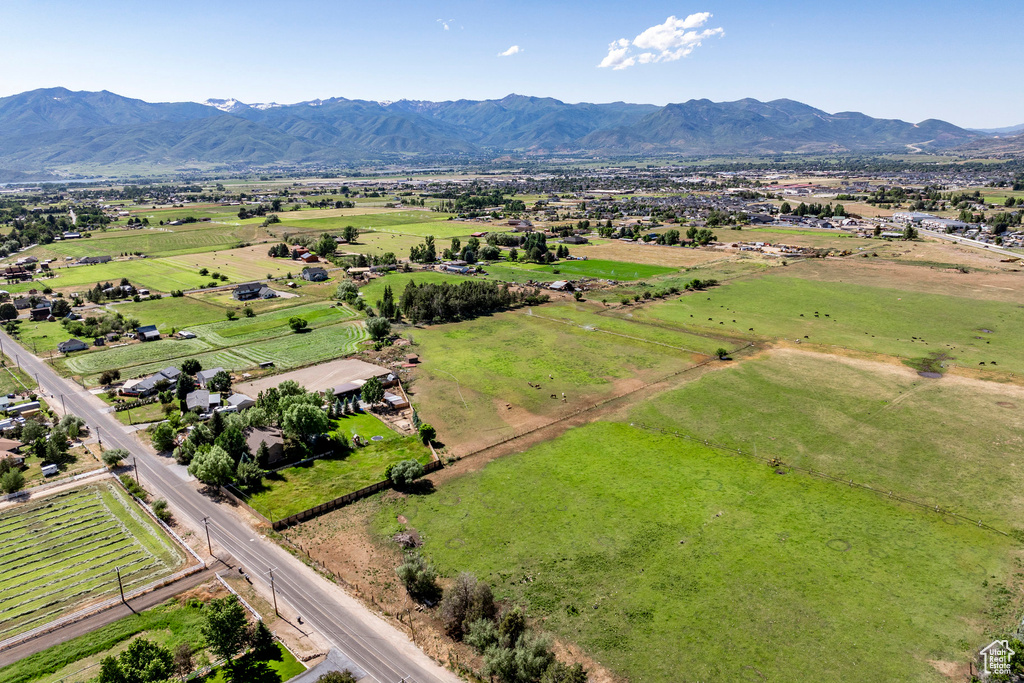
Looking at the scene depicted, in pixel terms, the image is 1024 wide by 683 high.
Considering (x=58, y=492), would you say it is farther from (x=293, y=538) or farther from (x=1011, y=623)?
(x=1011, y=623)

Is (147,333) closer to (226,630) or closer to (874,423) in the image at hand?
(226,630)

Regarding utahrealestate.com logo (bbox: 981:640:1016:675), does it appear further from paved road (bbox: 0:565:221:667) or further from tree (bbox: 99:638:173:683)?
paved road (bbox: 0:565:221:667)

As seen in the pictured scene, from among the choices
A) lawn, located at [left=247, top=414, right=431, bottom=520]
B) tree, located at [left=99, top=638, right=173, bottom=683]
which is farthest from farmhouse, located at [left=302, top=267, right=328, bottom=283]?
tree, located at [left=99, top=638, right=173, bottom=683]

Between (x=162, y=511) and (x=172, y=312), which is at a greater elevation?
(x=172, y=312)

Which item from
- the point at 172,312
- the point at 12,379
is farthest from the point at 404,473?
the point at 172,312

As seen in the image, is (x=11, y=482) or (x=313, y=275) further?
(x=313, y=275)

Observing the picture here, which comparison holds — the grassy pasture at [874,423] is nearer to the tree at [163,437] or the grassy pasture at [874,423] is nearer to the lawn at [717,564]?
the lawn at [717,564]
